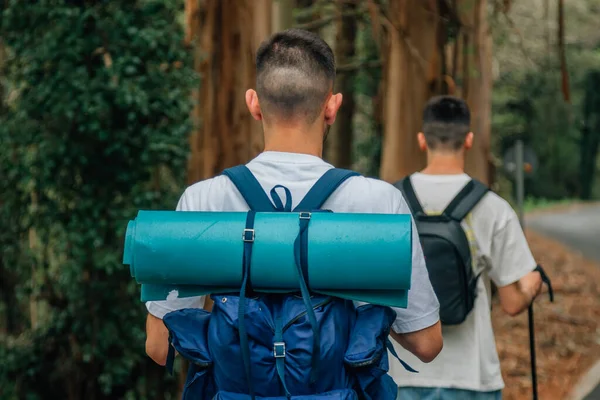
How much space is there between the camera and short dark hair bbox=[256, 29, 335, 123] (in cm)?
245

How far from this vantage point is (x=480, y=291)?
388 cm

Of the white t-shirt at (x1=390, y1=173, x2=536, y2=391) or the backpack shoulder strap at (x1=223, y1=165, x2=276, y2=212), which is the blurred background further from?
the backpack shoulder strap at (x1=223, y1=165, x2=276, y2=212)

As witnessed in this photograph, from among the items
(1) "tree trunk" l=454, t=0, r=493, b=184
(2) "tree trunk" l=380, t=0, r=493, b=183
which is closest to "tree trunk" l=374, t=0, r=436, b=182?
(2) "tree trunk" l=380, t=0, r=493, b=183

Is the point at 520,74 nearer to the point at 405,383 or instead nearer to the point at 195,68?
the point at 195,68

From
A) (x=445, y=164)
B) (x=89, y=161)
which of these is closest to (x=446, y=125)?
(x=445, y=164)

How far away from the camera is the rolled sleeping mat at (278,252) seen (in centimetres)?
216

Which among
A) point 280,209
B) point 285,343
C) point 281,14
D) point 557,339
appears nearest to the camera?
point 285,343

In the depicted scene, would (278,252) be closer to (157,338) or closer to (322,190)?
(322,190)

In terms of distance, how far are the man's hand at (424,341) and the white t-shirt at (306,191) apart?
17mm

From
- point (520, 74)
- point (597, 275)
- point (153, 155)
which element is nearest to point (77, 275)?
point (153, 155)

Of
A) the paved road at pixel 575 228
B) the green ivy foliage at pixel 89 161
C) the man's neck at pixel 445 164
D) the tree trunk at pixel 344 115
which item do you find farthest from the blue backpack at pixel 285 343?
the paved road at pixel 575 228

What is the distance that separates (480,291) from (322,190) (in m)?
1.77

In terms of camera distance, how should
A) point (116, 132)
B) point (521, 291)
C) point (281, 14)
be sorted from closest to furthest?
point (521, 291), point (116, 132), point (281, 14)

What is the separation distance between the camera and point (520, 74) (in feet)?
66.9
